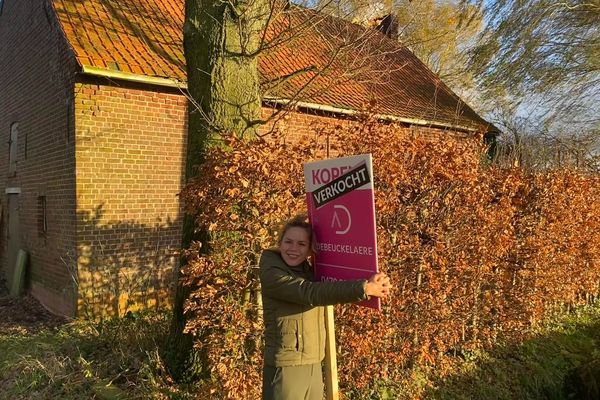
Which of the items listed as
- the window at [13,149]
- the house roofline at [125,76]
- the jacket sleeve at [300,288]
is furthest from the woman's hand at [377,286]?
the window at [13,149]

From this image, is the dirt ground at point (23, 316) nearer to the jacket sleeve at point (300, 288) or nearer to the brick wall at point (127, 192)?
the brick wall at point (127, 192)

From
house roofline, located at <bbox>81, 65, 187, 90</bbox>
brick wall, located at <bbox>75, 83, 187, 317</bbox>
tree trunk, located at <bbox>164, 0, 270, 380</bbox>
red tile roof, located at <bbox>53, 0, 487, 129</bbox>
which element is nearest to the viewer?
tree trunk, located at <bbox>164, 0, 270, 380</bbox>

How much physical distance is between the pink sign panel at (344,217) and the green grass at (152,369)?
196 cm

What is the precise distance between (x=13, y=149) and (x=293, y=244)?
10.3m

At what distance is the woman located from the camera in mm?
2793

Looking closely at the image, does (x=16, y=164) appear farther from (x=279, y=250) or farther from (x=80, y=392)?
(x=279, y=250)

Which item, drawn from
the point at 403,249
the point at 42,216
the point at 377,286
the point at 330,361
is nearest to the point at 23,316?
the point at 42,216

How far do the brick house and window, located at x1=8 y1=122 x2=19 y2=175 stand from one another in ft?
2.09

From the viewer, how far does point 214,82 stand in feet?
15.0

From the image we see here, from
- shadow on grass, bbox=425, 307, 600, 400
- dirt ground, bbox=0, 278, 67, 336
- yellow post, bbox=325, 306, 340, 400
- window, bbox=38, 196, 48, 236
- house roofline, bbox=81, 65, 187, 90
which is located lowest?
shadow on grass, bbox=425, 307, 600, 400

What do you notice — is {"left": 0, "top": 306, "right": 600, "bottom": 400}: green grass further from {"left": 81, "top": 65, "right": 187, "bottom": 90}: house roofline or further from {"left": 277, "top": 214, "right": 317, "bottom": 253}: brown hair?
{"left": 81, "top": 65, "right": 187, "bottom": 90}: house roofline

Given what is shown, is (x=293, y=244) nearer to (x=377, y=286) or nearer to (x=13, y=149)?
(x=377, y=286)

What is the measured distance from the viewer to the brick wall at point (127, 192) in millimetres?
7805

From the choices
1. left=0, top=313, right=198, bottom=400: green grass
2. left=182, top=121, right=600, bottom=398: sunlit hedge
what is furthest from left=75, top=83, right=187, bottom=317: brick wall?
left=182, top=121, right=600, bottom=398: sunlit hedge
